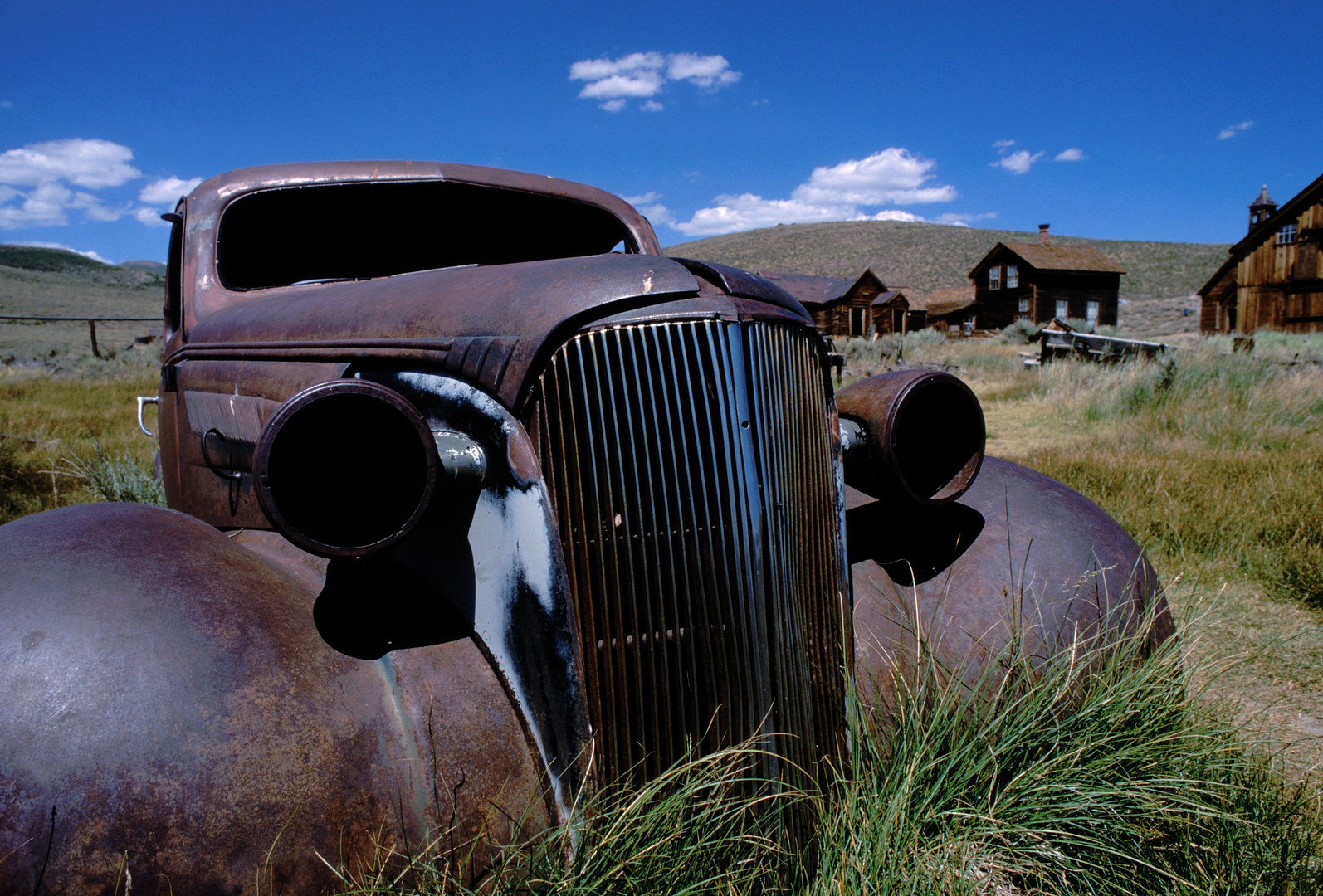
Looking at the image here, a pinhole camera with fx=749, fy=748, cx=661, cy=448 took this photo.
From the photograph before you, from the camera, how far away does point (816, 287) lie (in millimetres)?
29578

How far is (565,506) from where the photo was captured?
1383 millimetres

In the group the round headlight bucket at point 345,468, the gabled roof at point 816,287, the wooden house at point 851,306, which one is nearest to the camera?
the round headlight bucket at point 345,468

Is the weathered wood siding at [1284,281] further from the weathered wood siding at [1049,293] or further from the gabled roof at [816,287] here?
the gabled roof at [816,287]

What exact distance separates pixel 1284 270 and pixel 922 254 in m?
47.3

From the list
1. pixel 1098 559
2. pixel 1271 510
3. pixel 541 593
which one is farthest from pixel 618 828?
pixel 1271 510

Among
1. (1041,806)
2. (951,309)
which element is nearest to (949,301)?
(951,309)

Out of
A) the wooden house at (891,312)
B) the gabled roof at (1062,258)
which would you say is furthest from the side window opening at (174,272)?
the gabled roof at (1062,258)

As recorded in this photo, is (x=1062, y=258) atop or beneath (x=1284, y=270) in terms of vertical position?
atop

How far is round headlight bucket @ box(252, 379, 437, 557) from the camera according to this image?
4.18ft

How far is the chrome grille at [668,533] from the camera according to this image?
54.7 inches

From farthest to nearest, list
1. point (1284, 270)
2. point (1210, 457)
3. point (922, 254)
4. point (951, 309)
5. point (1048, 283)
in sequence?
point (922, 254)
point (951, 309)
point (1048, 283)
point (1284, 270)
point (1210, 457)

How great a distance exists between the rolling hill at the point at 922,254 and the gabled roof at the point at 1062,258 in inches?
667

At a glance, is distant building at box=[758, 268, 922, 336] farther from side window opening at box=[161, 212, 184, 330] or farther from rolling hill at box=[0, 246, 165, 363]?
side window opening at box=[161, 212, 184, 330]

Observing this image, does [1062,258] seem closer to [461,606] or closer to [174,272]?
[174,272]
